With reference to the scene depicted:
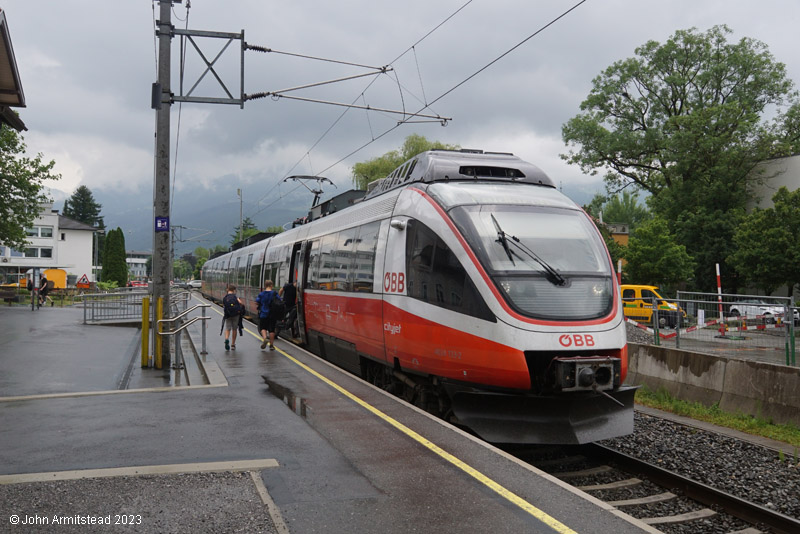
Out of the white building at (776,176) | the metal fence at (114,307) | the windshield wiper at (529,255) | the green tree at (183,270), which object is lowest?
the metal fence at (114,307)

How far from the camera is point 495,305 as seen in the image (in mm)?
7020

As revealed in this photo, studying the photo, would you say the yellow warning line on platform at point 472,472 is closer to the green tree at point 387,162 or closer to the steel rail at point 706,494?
the steel rail at point 706,494

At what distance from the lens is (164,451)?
5.99 m

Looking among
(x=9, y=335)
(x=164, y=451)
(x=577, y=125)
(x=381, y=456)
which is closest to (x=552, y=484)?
(x=381, y=456)

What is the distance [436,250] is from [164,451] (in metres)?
3.70

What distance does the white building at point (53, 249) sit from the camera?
78.6m

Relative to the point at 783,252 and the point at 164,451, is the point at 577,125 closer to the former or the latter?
the point at 783,252

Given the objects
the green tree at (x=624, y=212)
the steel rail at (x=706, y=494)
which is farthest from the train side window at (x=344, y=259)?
the green tree at (x=624, y=212)

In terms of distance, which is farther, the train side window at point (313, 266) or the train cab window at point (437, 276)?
the train side window at point (313, 266)

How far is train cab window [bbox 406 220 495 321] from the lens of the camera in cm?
728

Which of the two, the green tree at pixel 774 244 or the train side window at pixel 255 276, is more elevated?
the green tree at pixel 774 244

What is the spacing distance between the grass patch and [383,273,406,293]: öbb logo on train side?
5.43 m

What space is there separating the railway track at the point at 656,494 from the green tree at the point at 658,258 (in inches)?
1288

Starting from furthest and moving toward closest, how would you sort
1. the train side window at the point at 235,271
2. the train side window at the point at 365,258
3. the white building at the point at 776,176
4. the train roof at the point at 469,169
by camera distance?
1. the white building at the point at 776,176
2. the train side window at the point at 235,271
3. the train side window at the point at 365,258
4. the train roof at the point at 469,169
